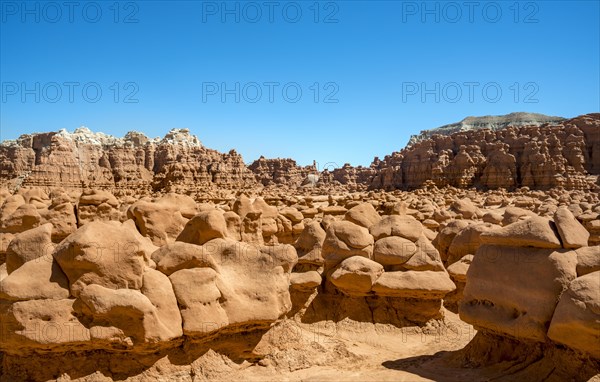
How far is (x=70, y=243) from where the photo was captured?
465cm

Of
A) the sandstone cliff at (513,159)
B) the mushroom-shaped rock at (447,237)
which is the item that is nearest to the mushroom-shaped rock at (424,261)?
the mushroom-shaped rock at (447,237)

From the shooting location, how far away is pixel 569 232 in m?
5.05

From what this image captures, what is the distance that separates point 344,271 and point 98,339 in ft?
13.8

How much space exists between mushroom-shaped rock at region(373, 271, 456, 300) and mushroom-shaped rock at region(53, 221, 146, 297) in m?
4.22

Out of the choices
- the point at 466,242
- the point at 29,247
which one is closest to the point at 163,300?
the point at 29,247

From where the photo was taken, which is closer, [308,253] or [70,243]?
[70,243]

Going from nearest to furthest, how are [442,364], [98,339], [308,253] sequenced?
[98,339] → [442,364] → [308,253]

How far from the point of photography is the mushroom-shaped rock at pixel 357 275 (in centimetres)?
752

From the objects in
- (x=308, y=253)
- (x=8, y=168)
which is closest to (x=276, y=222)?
(x=308, y=253)

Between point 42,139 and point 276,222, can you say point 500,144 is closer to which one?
point 276,222

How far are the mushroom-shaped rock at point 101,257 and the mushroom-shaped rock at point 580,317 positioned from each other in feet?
14.8

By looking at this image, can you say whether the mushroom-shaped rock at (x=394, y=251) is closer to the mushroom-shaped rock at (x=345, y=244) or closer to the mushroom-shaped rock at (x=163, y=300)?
the mushroom-shaped rock at (x=345, y=244)

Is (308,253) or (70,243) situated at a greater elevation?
(70,243)

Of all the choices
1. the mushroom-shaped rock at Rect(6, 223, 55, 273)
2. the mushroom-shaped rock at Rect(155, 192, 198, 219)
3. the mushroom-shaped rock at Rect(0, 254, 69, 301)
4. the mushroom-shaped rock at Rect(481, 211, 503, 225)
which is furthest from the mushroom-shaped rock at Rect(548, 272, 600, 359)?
the mushroom-shaped rock at Rect(481, 211, 503, 225)
